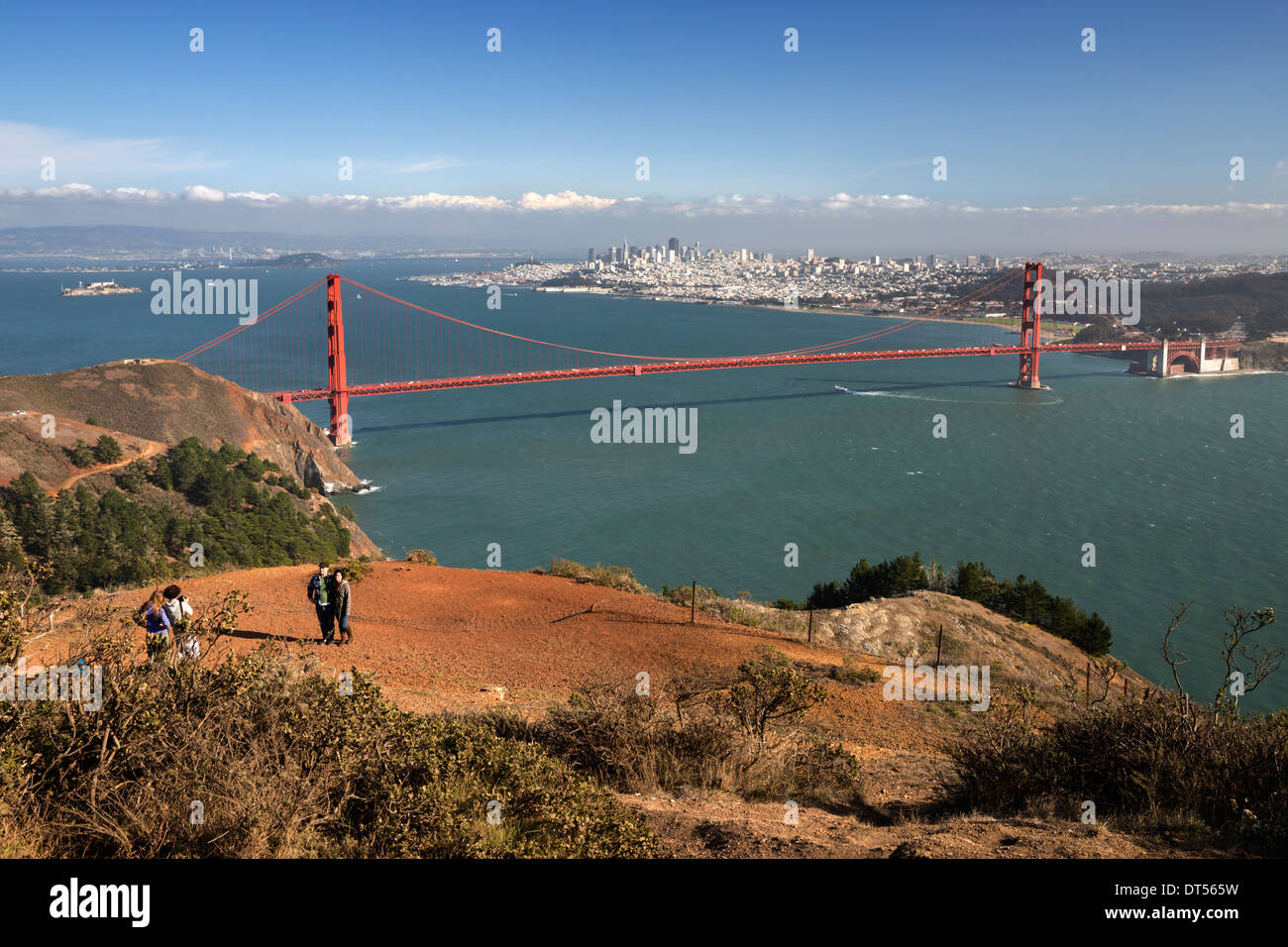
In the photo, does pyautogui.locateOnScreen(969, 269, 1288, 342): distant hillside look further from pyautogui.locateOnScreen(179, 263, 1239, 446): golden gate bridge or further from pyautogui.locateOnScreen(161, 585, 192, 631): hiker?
pyautogui.locateOnScreen(161, 585, 192, 631): hiker

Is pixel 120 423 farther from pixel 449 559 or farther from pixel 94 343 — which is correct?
pixel 94 343

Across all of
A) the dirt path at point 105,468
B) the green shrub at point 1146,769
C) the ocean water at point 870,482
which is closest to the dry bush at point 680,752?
the green shrub at point 1146,769

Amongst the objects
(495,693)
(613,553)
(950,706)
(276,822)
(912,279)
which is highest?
(912,279)

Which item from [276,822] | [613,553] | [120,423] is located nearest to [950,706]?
[276,822]

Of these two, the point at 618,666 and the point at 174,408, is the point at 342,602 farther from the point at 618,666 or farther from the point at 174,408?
the point at 174,408

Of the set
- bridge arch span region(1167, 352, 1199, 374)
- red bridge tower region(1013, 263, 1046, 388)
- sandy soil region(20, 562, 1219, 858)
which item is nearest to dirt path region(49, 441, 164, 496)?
sandy soil region(20, 562, 1219, 858)
